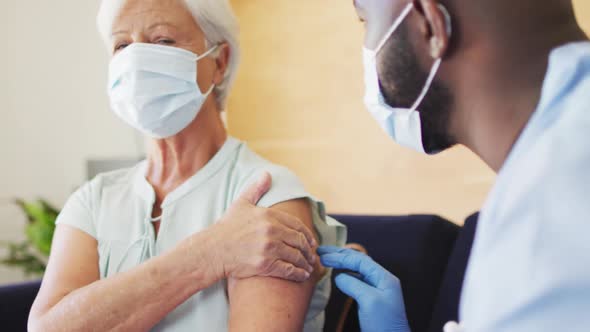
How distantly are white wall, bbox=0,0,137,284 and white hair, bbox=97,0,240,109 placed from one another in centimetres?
221

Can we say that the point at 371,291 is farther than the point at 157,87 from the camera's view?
No

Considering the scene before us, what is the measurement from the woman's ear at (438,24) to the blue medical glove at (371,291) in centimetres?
49

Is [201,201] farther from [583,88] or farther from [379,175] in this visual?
[379,175]

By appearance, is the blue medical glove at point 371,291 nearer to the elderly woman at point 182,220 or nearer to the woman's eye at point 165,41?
the elderly woman at point 182,220

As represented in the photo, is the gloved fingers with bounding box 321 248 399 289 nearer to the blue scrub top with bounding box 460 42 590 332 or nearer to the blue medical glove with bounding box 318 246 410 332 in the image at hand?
the blue medical glove with bounding box 318 246 410 332

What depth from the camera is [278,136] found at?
10.9 ft

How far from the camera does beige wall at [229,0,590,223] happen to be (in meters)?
2.66

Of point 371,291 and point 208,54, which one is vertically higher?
point 208,54

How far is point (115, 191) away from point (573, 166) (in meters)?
1.09

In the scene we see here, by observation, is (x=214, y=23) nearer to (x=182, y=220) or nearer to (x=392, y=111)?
(x=182, y=220)

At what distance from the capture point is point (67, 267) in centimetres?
122

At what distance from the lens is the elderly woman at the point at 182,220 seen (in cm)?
107

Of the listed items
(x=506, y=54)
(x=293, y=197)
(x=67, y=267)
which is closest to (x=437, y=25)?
(x=506, y=54)

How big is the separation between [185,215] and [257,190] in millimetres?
212
